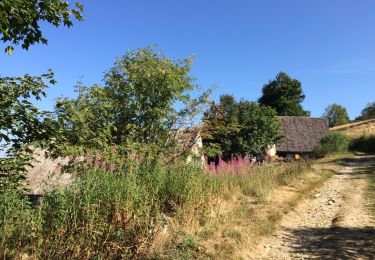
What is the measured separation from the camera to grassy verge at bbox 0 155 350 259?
4.79 metres

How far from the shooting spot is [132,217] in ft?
18.2

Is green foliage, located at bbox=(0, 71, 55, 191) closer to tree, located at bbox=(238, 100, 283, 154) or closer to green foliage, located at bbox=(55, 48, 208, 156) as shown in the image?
green foliage, located at bbox=(55, 48, 208, 156)

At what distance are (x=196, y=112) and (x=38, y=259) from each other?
27.9 ft

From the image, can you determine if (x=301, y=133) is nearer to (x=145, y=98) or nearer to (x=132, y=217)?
(x=145, y=98)

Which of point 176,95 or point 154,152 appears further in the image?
point 176,95

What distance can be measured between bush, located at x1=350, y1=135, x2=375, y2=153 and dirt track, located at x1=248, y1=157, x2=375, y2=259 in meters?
29.8

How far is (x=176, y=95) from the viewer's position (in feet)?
38.9

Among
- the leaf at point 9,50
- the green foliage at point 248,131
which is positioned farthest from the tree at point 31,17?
the green foliage at point 248,131

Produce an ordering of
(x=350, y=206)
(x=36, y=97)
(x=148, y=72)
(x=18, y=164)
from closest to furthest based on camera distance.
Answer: (x=18, y=164)
(x=36, y=97)
(x=350, y=206)
(x=148, y=72)

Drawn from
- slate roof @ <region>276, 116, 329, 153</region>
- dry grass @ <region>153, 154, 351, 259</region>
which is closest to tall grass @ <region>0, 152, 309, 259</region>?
dry grass @ <region>153, 154, 351, 259</region>

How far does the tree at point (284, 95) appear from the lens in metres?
63.1

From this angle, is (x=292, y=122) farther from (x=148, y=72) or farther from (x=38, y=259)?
(x=38, y=259)

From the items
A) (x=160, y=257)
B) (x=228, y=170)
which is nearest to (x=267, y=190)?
(x=228, y=170)

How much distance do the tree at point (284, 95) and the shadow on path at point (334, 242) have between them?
56116 mm
